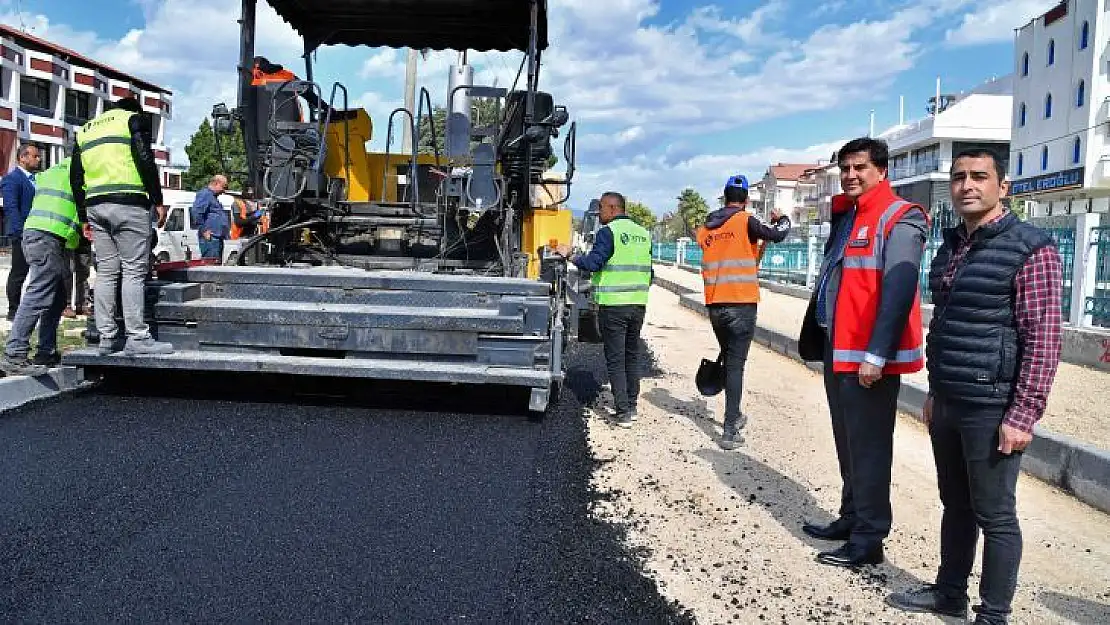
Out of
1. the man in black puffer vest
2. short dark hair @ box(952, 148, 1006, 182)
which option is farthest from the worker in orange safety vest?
short dark hair @ box(952, 148, 1006, 182)

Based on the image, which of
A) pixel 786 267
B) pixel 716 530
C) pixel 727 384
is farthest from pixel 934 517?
pixel 786 267

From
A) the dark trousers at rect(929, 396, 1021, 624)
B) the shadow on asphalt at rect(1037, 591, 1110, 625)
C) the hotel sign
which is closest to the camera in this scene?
the dark trousers at rect(929, 396, 1021, 624)

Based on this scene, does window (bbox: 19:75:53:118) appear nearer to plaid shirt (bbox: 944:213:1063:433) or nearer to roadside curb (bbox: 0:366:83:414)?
roadside curb (bbox: 0:366:83:414)

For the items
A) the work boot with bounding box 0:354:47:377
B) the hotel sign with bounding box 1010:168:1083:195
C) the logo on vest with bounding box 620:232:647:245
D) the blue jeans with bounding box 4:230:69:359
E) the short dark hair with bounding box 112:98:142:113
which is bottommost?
the work boot with bounding box 0:354:47:377

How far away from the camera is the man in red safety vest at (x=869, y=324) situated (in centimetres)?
306

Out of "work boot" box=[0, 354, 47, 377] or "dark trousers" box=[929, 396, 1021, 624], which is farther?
"work boot" box=[0, 354, 47, 377]

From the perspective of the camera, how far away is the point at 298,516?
3375mm

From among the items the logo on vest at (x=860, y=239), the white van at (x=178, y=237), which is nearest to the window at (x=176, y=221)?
the white van at (x=178, y=237)

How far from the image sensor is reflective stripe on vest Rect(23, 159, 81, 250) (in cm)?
554

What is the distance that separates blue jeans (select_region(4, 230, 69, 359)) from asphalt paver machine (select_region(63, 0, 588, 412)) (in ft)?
1.79

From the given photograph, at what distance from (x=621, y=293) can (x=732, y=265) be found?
0.79 metres

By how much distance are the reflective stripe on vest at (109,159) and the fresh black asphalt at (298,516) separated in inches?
49.8

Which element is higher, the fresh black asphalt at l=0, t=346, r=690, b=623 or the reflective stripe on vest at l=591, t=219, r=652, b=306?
the reflective stripe on vest at l=591, t=219, r=652, b=306

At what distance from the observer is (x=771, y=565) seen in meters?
3.26
